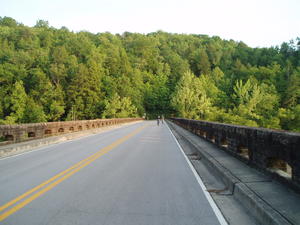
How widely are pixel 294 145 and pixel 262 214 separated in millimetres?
1613

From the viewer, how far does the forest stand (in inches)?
2803

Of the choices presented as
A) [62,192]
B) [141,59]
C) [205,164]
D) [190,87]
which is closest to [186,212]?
[62,192]

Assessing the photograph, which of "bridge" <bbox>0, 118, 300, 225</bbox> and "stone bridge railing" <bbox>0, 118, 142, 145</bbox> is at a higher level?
"stone bridge railing" <bbox>0, 118, 142, 145</bbox>

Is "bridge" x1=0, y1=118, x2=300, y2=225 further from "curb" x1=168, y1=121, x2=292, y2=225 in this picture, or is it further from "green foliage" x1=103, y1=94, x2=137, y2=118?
"green foliage" x1=103, y1=94, x2=137, y2=118

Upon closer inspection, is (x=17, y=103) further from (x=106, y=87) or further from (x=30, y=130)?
(x=30, y=130)

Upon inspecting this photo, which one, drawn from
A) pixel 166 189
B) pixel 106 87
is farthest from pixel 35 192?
pixel 106 87

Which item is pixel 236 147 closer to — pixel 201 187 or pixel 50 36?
pixel 201 187

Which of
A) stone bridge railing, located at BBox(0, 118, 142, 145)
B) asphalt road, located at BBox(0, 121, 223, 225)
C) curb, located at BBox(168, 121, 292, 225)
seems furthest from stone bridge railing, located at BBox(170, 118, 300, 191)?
stone bridge railing, located at BBox(0, 118, 142, 145)

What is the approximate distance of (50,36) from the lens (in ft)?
358

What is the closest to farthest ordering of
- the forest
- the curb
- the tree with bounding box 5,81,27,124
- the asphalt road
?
the curb < the asphalt road < the tree with bounding box 5,81,27,124 < the forest

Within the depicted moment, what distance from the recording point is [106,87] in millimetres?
98375

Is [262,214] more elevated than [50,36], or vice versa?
[50,36]

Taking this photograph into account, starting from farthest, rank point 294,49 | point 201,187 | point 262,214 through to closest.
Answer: point 294,49
point 201,187
point 262,214

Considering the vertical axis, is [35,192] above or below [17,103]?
below
